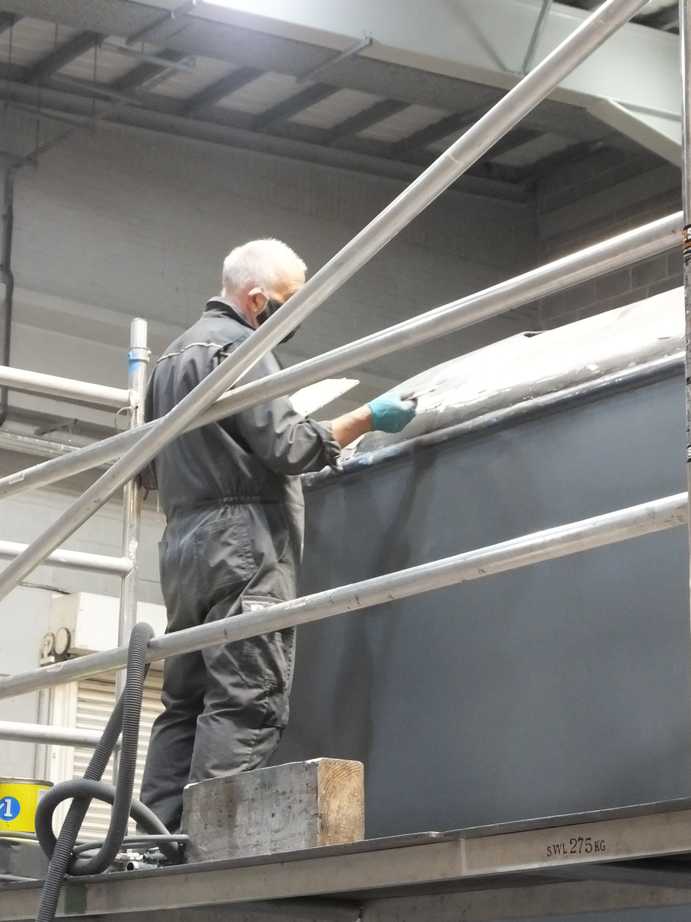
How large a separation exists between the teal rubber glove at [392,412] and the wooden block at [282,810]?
3.16ft

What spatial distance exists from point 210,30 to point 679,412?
666cm

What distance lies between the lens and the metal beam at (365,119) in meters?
11.2

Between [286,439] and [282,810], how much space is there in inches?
37.3

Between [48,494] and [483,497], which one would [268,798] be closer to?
[483,497]

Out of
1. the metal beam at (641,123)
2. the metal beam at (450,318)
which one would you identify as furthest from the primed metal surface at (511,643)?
the metal beam at (641,123)

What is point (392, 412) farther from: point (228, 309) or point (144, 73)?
point (144, 73)

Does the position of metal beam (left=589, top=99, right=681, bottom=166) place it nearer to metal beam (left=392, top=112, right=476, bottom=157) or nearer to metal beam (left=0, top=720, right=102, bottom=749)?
metal beam (left=392, top=112, right=476, bottom=157)

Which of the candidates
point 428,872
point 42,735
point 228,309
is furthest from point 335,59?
point 428,872

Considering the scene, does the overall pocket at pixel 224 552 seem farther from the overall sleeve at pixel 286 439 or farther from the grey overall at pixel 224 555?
the overall sleeve at pixel 286 439

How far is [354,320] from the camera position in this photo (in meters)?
11.4

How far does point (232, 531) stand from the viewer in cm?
408

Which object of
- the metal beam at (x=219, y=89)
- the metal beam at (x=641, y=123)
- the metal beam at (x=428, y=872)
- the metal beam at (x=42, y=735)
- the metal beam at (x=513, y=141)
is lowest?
the metal beam at (x=428, y=872)

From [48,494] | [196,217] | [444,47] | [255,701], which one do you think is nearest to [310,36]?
[444,47]

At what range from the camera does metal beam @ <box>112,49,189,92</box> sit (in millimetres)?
10133
